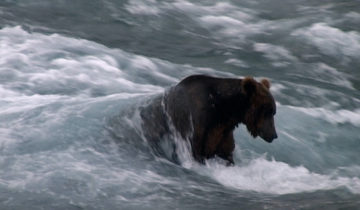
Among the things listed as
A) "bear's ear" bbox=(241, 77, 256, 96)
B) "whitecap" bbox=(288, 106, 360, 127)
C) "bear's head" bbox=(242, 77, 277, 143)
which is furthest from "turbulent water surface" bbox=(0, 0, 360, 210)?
"bear's ear" bbox=(241, 77, 256, 96)

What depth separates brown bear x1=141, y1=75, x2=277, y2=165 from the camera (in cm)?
666

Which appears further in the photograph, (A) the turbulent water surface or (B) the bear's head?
(B) the bear's head

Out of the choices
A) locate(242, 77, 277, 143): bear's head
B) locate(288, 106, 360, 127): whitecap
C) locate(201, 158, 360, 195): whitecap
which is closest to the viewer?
locate(201, 158, 360, 195): whitecap

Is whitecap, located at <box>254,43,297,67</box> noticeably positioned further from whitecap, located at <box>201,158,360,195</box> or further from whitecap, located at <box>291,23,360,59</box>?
whitecap, located at <box>201,158,360,195</box>

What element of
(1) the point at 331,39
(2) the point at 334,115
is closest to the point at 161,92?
(2) the point at 334,115

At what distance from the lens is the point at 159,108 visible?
6.91 meters

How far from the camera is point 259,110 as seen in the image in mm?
6852

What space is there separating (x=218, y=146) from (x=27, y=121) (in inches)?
63.6

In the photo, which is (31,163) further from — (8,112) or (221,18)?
(221,18)

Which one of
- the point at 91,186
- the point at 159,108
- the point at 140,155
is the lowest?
the point at 91,186

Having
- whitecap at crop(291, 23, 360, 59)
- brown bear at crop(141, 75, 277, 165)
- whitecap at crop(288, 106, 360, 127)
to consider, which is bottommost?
brown bear at crop(141, 75, 277, 165)

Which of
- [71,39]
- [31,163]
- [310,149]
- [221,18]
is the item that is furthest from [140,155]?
[221,18]

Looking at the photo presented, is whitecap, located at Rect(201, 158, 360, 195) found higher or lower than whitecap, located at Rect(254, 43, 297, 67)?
lower

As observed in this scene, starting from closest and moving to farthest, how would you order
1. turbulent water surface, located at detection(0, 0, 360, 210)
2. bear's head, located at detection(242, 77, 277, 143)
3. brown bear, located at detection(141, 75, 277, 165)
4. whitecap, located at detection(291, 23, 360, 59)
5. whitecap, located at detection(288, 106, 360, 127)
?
turbulent water surface, located at detection(0, 0, 360, 210) < brown bear, located at detection(141, 75, 277, 165) < bear's head, located at detection(242, 77, 277, 143) < whitecap, located at detection(288, 106, 360, 127) < whitecap, located at detection(291, 23, 360, 59)
